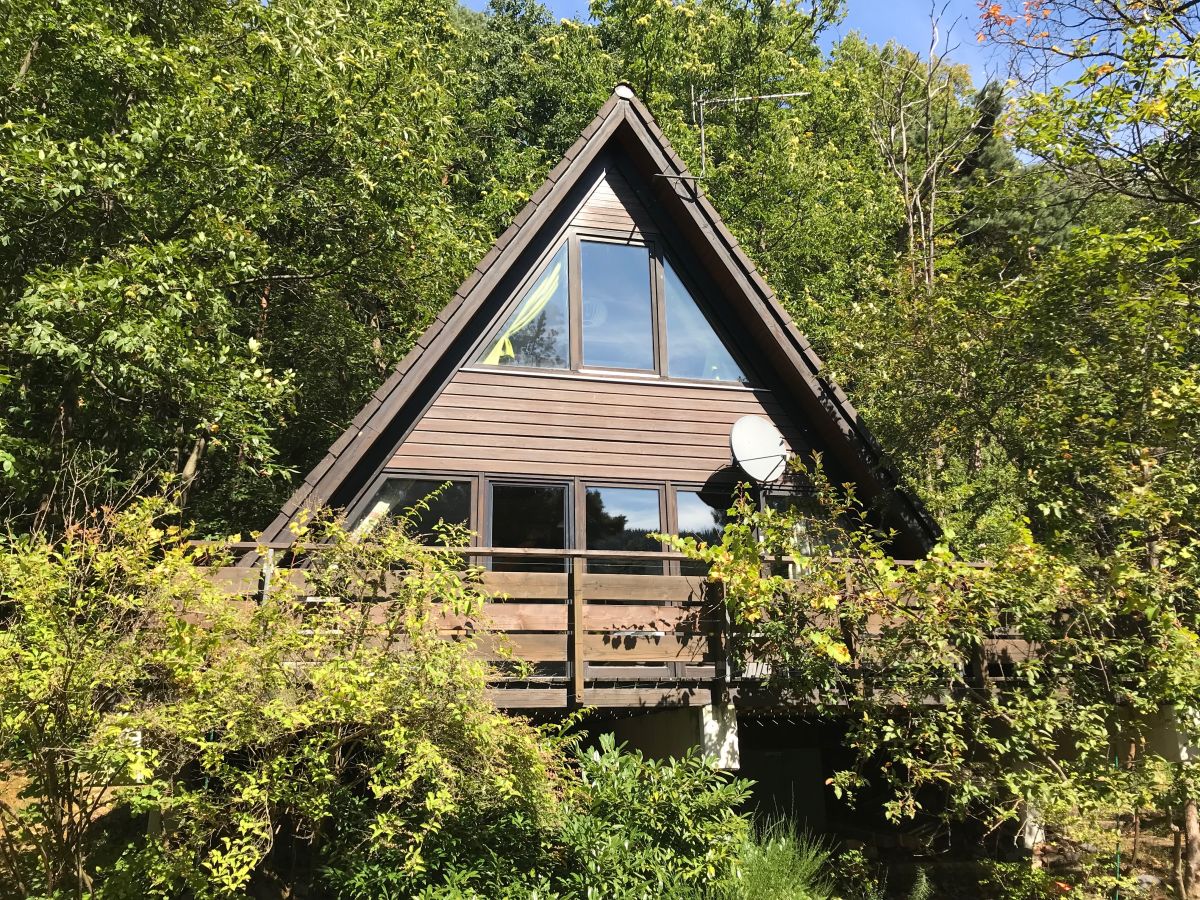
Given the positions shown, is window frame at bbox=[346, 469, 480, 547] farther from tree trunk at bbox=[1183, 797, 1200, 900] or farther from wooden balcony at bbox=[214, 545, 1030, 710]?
tree trunk at bbox=[1183, 797, 1200, 900]

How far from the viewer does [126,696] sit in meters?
5.35

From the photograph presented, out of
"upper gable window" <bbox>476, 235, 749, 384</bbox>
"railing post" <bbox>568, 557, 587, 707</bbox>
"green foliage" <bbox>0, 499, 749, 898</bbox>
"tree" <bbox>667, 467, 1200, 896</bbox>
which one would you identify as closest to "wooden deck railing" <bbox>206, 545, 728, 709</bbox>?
"railing post" <bbox>568, 557, 587, 707</bbox>

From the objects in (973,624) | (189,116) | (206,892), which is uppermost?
(189,116)

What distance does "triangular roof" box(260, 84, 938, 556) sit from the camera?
879cm

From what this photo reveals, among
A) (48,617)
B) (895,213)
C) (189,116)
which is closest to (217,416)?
(189,116)

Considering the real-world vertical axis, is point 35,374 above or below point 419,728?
above

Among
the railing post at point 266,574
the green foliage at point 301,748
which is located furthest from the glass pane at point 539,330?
the green foliage at point 301,748

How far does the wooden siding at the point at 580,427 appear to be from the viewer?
9.27 metres

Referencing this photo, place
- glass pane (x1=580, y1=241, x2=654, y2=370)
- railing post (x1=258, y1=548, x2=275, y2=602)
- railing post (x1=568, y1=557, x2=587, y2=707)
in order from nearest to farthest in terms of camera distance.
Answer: railing post (x1=258, y1=548, x2=275, y2=602) < railing post (x1=568, y1=557, x2=587, y2=707) < glass pane (x1=580, y1=241, x2=654, y2=370)

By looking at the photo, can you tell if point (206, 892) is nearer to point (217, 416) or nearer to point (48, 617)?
point (48, 617)

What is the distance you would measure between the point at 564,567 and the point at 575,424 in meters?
1.70

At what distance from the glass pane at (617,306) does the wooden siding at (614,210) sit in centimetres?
24

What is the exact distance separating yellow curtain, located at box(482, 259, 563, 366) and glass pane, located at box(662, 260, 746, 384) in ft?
4.74

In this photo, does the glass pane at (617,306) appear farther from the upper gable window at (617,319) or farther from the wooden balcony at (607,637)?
the wooden balcony at (607,637)
